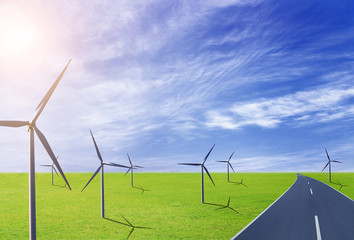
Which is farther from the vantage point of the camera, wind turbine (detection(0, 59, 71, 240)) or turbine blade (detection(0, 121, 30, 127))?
turbine blade (detection(0, 121, 30, 127))

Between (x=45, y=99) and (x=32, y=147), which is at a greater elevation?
(x=45, y=99)

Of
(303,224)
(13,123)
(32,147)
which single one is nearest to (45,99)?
(13,123)

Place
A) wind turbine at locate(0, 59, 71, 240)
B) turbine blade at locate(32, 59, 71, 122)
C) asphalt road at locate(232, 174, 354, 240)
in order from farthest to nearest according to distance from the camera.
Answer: asphalt road at locate(232, 174, 354, 240) → turbine blade at locate(32, 59, 71, 122) → wind turbine at locate(0, 59, 71, 240)

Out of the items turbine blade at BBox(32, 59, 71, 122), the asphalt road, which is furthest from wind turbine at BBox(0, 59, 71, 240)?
the asphalt road

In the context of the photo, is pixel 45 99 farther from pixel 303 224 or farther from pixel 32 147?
pixel 303 224

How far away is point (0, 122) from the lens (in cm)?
1345

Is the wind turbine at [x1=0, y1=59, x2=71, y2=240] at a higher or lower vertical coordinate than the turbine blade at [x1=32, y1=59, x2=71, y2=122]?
lower

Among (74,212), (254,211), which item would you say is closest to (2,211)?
(74,212)

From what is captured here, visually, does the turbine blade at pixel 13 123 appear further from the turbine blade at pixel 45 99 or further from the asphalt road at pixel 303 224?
the asphalt road at pixel 303 224

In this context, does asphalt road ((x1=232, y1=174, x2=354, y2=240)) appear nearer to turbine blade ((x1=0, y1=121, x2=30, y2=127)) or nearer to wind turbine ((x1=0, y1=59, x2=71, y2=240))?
wind turbine ((x1=0, y1=59, x2=71, y2=240))

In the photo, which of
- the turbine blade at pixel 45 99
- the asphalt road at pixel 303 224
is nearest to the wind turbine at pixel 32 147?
the turbine blade at pixel 45 99

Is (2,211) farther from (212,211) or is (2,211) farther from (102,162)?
(212,211)

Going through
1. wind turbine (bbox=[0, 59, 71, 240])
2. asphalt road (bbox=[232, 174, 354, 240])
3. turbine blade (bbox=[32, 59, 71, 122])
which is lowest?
asphalt road (bbox=[232, 174, 354, 240])

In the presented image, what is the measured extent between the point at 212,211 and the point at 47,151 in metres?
17.1
